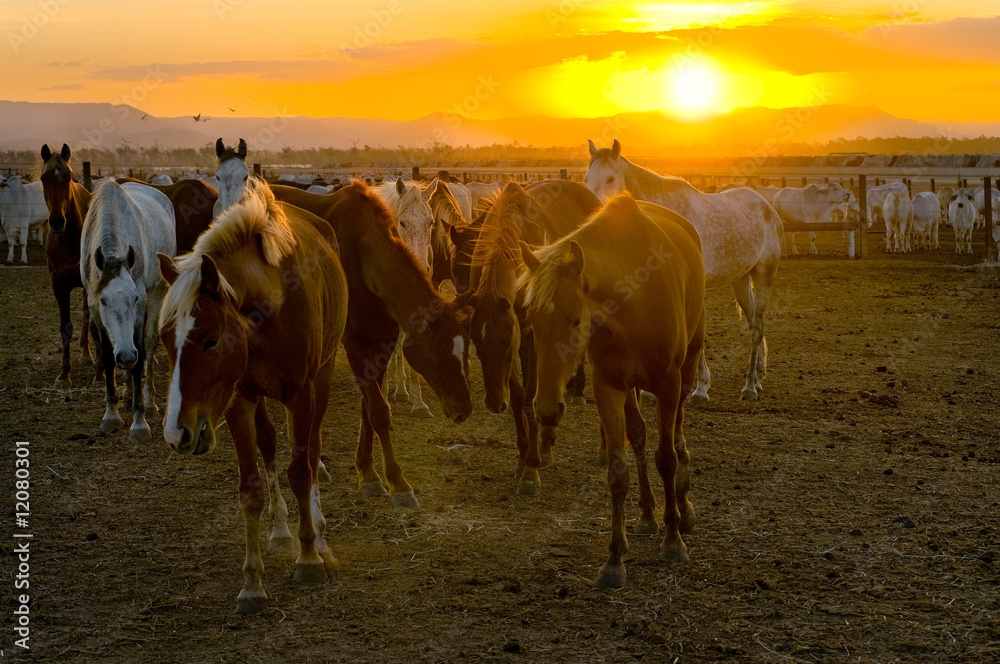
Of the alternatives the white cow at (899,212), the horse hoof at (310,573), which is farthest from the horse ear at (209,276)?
the white cow at (899,212)

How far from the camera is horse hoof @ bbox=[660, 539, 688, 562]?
4.85m

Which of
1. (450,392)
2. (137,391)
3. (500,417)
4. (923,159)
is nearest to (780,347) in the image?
(500,417)

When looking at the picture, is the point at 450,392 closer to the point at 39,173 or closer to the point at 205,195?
the point at 205,195

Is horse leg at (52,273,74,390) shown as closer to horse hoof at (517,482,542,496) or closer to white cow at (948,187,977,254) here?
horse hoof at (517,482,542,496)

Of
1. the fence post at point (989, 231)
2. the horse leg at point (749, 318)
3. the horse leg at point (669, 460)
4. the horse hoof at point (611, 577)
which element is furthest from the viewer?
the fence post at point (989, 231)

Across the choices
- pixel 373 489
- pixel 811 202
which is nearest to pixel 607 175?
pixel 373 489

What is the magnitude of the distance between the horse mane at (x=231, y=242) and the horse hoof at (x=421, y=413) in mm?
4128

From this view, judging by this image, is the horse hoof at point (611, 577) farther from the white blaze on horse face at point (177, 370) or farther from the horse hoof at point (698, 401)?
the horse hoof at point (698, 401)

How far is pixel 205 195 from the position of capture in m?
9.80

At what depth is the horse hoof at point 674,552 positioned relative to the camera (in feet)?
15.9

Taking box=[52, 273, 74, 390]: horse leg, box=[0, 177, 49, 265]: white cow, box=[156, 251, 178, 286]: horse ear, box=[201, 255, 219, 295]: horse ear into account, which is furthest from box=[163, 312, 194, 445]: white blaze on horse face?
box=[0, 177, 49, 265]: white cow

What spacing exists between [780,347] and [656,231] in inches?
284

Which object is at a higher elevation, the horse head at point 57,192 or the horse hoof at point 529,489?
the horse head at point 57,192

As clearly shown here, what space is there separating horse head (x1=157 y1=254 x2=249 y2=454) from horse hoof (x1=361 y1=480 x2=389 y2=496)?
2.45 meters
